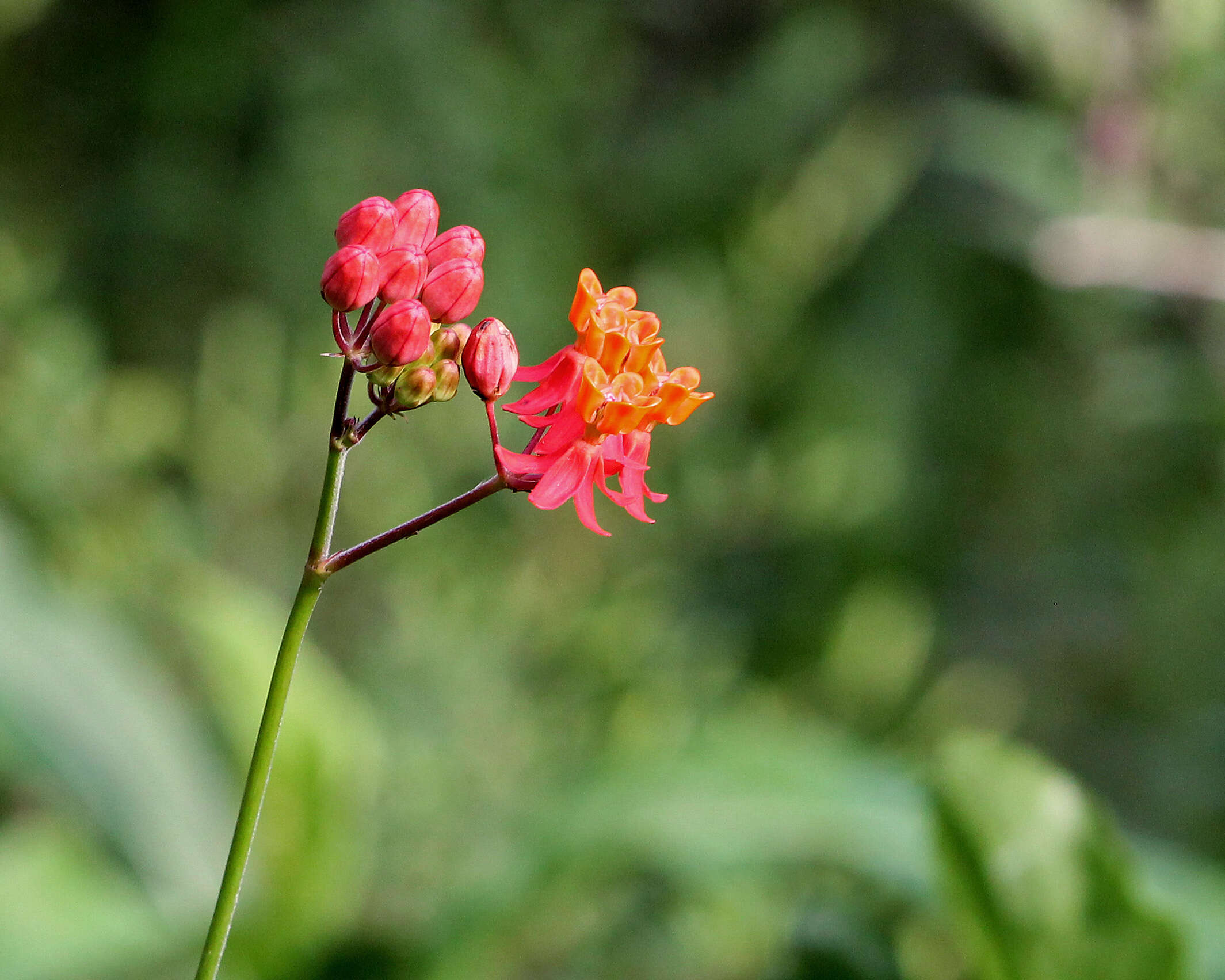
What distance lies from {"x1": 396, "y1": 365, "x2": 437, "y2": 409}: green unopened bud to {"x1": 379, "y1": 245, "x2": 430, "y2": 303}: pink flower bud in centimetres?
6

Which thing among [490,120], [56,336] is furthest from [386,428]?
[490,120]

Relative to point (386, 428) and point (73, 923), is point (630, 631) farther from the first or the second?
point (73, 923)

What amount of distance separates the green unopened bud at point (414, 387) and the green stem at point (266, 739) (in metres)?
0.13

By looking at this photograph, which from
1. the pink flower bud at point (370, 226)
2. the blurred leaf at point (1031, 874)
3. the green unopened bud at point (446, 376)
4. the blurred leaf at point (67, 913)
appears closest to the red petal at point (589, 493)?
the green unopened bud at point (446, 376)

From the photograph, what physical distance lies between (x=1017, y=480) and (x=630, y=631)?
191cm

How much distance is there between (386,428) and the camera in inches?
156

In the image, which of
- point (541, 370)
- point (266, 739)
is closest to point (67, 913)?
point (541, 370)

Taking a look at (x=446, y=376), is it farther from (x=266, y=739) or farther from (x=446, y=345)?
(x=266, y=739)

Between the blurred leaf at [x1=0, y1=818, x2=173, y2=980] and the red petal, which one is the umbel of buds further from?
the blurred leaf at [x1=0, y1=818, x2=173, y2=980]

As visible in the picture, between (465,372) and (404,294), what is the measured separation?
0.07m

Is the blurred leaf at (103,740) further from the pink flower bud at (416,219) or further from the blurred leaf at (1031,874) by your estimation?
the pink flower bud at (416,219)

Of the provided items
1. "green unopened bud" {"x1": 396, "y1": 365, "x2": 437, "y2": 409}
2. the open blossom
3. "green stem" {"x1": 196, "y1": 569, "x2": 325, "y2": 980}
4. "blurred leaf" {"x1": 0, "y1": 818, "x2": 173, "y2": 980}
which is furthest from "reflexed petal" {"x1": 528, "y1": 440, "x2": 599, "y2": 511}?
"blurred leaf" {"x1": 0, "y1": 818, "x2": 173, "y2": 980}

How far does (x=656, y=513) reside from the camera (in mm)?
4379

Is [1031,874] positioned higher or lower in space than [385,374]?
lower
